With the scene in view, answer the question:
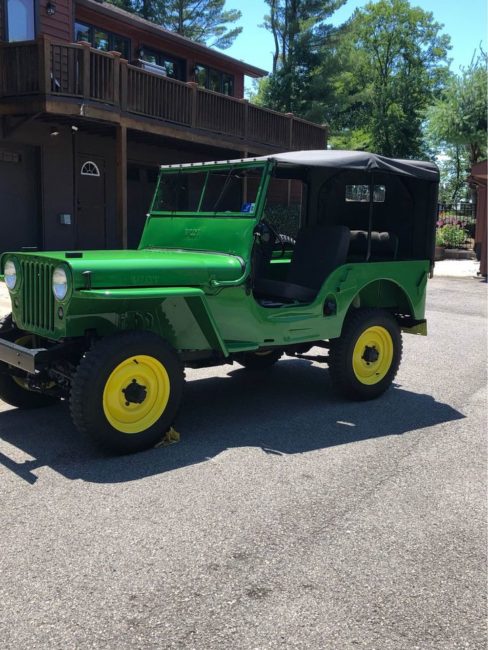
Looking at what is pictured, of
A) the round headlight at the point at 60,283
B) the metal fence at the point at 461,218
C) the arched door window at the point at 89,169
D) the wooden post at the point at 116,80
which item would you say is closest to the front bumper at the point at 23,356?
the round headlight at the point at 60,283

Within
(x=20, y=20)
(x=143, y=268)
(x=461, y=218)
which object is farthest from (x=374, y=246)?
(x=461, y=218)

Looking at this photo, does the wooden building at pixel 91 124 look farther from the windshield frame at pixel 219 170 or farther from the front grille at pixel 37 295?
the front grille at pixel 37 295

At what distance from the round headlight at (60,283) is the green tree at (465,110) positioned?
28.2m

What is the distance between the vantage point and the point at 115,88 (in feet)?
41.9

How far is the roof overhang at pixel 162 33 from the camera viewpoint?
15444mm

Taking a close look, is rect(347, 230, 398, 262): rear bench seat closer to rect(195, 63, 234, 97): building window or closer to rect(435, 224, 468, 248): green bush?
rect(195, 63, 234, 97): building window

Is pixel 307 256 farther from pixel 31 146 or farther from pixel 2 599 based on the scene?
pixel 31 146

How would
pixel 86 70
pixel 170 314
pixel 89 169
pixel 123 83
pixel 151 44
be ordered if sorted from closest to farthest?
pixel 170 314 < pixel 86 70 < pixel 123 83 < pixel 89 169 < pixel 151 44

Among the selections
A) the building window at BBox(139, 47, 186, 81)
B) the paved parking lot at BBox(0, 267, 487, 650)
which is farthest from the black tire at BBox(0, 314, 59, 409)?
the building window at BBox(139, 47, 186, 81)

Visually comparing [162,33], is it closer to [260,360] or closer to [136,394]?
[260,360]

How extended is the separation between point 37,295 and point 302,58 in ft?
96.3

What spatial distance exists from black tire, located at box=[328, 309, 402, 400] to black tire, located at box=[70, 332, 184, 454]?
5.55ft

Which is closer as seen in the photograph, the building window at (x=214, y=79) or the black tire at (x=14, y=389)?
the black tire at (x=14, y=389)

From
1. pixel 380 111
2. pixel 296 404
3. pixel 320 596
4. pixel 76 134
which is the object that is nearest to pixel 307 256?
pixel 296 404
